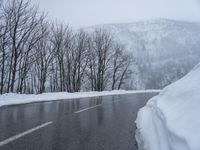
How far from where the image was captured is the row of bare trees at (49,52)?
28.1 meters

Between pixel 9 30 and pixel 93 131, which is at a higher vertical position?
pixel 9 30

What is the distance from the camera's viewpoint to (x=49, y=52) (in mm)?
42219

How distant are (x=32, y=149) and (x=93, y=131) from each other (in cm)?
224

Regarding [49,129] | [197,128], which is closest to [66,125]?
[49,129]

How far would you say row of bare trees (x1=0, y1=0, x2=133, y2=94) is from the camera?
28094mm

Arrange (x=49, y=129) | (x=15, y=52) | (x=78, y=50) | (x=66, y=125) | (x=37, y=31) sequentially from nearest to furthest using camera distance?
(x=49, y=129)
(x=66, y=125)
(x=15, y=52)
(x=37, y=31)
(x=78, y=50)

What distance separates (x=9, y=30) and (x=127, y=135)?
24.2m

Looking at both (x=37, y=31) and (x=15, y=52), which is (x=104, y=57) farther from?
(x=15, y=52)

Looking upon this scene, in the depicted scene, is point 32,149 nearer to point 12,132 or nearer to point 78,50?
point 12,132

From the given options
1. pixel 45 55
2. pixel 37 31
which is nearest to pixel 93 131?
pixel 37 31

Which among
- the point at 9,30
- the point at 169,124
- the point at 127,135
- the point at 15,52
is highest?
the point at 9,30

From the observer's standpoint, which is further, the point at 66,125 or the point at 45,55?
the point at 45,55

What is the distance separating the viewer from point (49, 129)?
680 centimetres

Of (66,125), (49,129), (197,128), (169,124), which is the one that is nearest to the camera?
(197,128)
